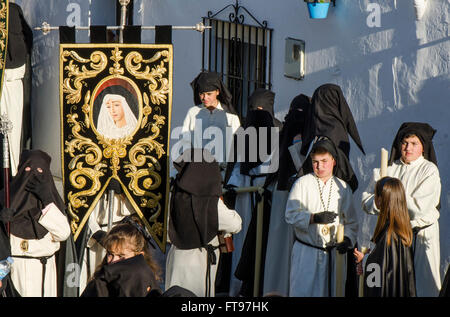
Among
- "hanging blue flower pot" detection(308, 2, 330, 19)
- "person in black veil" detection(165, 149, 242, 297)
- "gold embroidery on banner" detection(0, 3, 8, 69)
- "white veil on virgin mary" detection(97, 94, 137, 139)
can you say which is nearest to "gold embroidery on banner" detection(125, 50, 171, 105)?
"white veil on virgin mary" detection(97, 94, 137, 139)

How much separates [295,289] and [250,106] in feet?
6.59

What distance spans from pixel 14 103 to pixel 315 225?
210 inches

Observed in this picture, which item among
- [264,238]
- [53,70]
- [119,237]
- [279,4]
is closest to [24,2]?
[53,70]

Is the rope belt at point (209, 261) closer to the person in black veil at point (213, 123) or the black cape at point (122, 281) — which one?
the person in black veil at point (213, 123)

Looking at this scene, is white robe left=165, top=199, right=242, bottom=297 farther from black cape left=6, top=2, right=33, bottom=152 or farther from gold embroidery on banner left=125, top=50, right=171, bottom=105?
black cape left=6, top=2, right=33, bottom=152

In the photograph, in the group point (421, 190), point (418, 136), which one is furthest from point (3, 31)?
point (421, 190)

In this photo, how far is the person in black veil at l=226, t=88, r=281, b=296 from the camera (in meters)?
11.5

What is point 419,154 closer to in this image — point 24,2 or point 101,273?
point 101,273

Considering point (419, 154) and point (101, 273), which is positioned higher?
point (419, 154)

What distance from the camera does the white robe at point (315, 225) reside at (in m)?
10.5

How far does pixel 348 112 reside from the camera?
36.4 feet

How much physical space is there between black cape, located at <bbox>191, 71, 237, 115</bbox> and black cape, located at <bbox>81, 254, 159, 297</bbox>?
13.2ft

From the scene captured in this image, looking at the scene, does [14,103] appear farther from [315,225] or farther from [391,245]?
[391,245]

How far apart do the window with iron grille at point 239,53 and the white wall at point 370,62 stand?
0.31 feet
